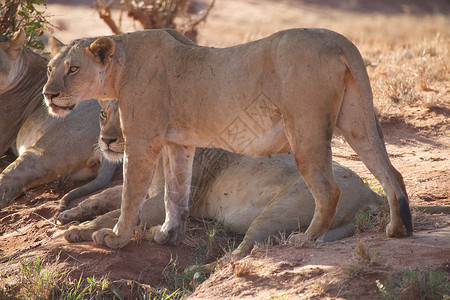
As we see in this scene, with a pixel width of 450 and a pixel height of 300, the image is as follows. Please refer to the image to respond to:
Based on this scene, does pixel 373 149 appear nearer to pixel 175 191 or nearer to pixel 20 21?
pixel 175 191

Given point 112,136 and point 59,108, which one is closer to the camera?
point 59,108

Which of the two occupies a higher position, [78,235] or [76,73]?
[76,73]

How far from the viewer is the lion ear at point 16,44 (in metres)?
6.66

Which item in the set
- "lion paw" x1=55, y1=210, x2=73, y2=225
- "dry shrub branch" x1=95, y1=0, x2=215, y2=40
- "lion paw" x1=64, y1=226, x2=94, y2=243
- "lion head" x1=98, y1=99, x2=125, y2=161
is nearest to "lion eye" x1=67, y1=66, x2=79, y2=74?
"lion head" x1=98, y1=99, x2=125, y2=161

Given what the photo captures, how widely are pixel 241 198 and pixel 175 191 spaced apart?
60cm

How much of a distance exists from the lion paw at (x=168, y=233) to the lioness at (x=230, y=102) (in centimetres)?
1

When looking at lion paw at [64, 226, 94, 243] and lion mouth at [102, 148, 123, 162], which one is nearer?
lion paw at [64, 226, 94, 243]

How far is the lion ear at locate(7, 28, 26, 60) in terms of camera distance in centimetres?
666

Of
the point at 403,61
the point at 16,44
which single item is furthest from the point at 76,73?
the point at 403,61

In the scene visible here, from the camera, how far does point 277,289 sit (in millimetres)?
3500

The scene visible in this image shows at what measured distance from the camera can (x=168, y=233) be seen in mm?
4867

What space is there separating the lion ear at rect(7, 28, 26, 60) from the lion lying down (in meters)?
2.11

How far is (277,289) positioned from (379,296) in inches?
23.5

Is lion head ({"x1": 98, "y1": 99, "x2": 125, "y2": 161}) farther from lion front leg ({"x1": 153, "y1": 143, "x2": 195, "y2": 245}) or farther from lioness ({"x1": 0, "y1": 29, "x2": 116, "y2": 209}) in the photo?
lioness ({"x1": 0, "y1": 29, "x2": 116, "y2": 209})
